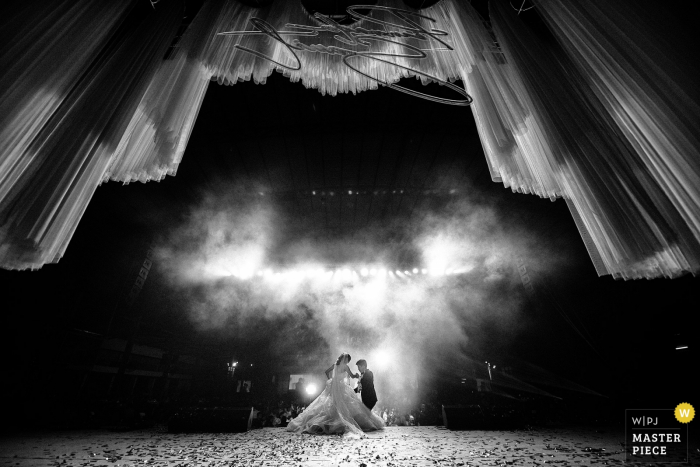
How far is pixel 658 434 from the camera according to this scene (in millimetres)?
4180

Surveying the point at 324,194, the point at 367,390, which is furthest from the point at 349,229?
the point at 367,390

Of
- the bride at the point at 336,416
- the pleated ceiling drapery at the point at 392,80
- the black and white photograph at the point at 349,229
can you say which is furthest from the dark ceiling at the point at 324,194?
the bride at the point at 336,416

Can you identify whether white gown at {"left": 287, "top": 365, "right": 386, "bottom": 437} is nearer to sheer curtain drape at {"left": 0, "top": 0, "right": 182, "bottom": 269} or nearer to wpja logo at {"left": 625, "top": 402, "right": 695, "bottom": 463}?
wpja logo at {"left": 625, "top": 402, "right": 695, "bottom": 463}

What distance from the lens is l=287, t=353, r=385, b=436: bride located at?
4.88 metres

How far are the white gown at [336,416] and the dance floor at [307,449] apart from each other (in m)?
0.41

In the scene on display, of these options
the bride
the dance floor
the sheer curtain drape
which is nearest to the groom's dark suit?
the bride

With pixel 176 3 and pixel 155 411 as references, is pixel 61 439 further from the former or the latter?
pixel 176 3

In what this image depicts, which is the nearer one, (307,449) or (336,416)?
(307,449)

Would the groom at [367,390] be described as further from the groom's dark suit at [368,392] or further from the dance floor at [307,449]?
the dance floor at [307,449]

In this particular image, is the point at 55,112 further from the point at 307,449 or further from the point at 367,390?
the point at 367,390

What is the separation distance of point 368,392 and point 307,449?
2979mm

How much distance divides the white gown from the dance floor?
1.36 ft

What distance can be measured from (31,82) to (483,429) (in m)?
7.18

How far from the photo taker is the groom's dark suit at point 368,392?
20.4 ft
